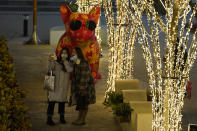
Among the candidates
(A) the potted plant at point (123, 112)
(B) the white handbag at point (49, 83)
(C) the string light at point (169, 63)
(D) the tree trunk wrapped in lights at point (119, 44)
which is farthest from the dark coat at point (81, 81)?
(C) the string light at point (169, 63)

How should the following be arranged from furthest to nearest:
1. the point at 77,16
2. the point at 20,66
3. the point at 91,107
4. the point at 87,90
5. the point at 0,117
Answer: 1. the point at 20,66
2. the point at 77,16
3. the point at 91,107
4. the point at 87,90
5. the point at 0,117

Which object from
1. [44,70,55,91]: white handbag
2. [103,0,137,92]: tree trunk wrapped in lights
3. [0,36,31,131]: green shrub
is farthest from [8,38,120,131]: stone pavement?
[0,36,31,131]: green shrub

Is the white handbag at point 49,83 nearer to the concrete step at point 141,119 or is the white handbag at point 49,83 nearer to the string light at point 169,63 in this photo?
the concrete step at point 141,119

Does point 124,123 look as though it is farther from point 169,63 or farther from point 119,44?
point 169,63

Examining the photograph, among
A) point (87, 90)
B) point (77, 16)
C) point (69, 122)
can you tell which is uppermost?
point (77, 16)

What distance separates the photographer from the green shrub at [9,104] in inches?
222

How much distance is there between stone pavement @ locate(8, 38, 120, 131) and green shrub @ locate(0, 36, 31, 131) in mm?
2955

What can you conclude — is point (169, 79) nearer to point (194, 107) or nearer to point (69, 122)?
point (69, 122)

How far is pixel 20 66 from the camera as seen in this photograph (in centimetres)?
1606

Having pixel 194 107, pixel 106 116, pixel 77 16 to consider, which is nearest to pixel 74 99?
pixel 106 116

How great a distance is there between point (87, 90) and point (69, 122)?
0.84 meters

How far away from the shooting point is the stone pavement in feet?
31.8

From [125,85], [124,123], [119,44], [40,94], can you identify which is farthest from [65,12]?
[124,123]

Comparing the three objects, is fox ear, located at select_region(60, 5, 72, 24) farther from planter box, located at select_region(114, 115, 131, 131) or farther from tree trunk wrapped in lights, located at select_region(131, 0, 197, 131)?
tree trunk wrapped in lights, located at select_region(131, 0, 197, 131)
